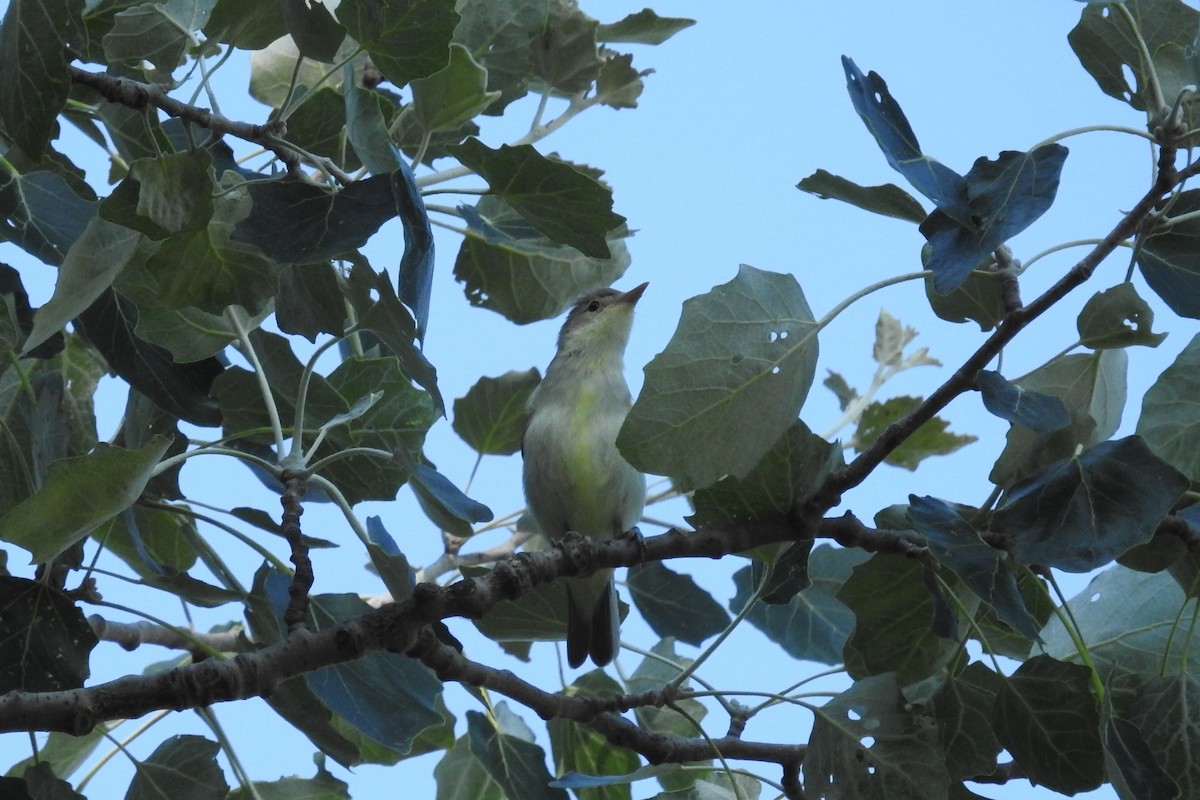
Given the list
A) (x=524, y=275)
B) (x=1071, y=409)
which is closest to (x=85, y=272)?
(x=524, y=275)

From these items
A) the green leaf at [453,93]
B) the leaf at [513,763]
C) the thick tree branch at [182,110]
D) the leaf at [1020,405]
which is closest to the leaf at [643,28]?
the green leaf at [453,93]

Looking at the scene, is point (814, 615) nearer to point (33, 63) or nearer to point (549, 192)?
point (549, 192)

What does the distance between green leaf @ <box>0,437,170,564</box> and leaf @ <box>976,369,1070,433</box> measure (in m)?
1.36

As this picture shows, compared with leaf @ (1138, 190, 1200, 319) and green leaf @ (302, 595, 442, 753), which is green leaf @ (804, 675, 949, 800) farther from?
leaf @ (1138, 190, 1200, 319)

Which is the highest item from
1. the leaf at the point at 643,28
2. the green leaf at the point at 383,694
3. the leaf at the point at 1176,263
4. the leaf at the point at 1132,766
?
the leaf at the point at 643,28

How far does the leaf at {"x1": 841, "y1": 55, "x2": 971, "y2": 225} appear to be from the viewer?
2.06m

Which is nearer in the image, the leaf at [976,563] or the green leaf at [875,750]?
the leaf at [976,563]

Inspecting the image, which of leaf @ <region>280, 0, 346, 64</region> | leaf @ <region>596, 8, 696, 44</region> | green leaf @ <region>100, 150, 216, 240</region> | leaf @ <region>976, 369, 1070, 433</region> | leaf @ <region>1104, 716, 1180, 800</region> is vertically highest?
leaf @ <region>596, 8, 696, 44</region>

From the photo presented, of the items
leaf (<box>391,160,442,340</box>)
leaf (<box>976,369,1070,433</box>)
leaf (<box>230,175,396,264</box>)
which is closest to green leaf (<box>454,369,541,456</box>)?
leaf (<box>230,175,396,264</box>)

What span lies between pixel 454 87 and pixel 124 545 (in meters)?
1.54

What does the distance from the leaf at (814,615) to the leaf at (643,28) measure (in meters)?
1.41

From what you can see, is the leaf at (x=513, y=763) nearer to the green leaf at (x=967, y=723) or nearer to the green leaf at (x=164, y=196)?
the green leaf at (x=967, y=723)

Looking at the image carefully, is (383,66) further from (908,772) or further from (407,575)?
(908,772)

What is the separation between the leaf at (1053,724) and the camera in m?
2.31
